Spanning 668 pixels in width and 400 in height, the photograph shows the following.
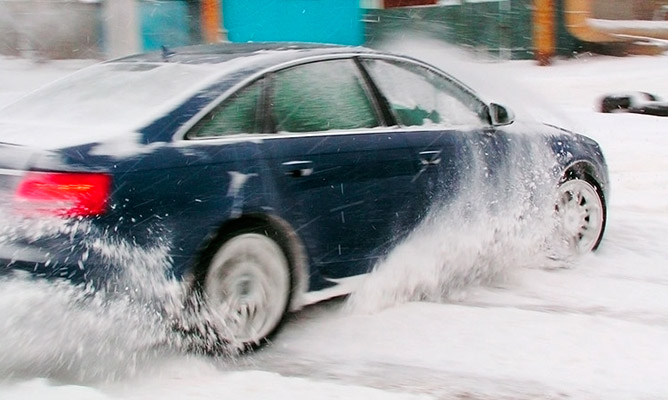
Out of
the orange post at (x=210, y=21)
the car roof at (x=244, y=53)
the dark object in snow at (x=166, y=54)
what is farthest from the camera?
the orange post at (x=210, y=21)

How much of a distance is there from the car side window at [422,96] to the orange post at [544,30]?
12.9 metres

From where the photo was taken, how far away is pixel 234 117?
461 cm

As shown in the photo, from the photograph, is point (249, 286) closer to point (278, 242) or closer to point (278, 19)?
point (278, 242)

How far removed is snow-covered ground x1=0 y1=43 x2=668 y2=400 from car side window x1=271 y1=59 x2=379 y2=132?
0.87 meters

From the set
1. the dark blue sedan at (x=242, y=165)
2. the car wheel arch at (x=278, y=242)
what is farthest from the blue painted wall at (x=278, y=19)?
the car wheel arch at (x=278, y=242)

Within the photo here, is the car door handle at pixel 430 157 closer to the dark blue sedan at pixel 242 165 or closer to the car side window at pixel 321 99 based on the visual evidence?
the dark blue sedan at pixel 242 165

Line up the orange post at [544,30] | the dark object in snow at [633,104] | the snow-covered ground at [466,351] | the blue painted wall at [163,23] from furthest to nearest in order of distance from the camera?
the orange post at [544,30]
the blue painted wall at [163,23]
the dark object in snow at [633,104]
the snow-covered ground at [466,351]

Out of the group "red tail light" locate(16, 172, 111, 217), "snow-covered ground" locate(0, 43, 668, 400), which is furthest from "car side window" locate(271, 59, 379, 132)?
"red tail light" locate(16, 172, 111, 217)

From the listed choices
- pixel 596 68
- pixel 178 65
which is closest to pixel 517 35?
pixel 596 68

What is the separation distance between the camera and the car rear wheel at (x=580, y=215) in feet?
20.7

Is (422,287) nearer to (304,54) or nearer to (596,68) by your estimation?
(304,54)

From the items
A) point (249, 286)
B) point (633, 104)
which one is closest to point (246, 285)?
point (249, 286)

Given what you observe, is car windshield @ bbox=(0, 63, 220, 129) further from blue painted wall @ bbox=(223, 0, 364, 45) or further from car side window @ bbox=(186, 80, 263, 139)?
blue painted wall @ bbox=(223, 0, 364, 45)

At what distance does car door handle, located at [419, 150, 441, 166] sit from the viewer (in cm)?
539
